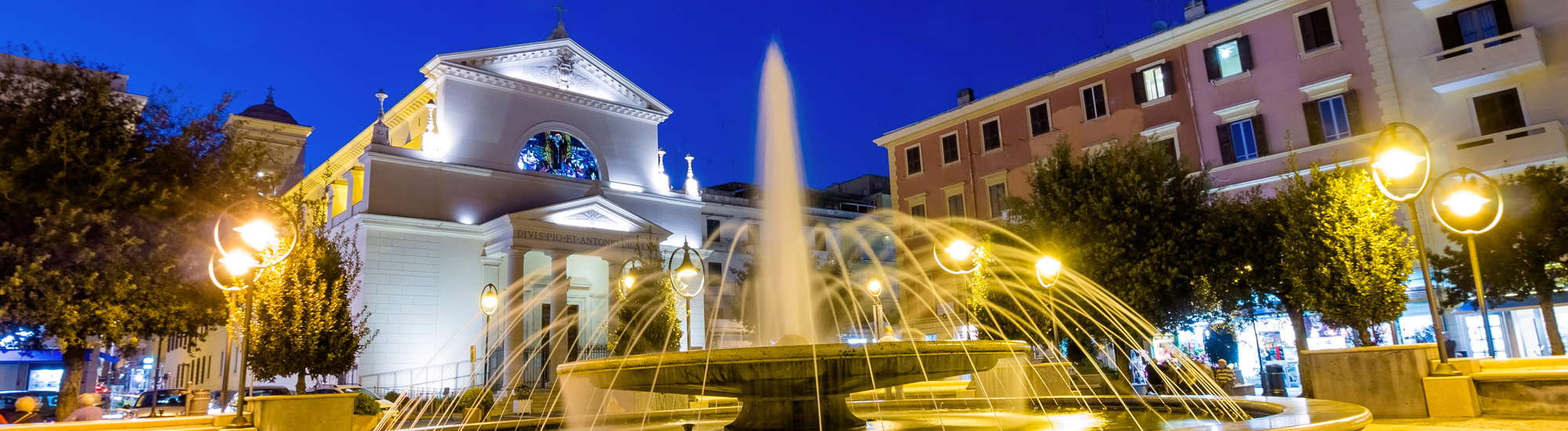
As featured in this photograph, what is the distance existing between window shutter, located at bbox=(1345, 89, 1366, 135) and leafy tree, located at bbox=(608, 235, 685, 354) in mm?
20112

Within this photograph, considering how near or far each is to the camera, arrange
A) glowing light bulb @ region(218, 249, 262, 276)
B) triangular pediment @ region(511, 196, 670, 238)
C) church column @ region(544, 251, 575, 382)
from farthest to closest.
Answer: triangular pediment @ region(511, 196, 670, 238)
church column @ region(544, 251, 575, 382)
glowing light bulb @ region(218, 249, 262, 276)

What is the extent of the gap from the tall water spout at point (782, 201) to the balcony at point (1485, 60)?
1961 cm

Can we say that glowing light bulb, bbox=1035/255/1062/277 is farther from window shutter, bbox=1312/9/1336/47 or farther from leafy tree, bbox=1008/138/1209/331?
window shutter, bbox=1312/9/1336/47

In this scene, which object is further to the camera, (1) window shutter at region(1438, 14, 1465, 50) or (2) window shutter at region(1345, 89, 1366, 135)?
(2) window shutter at region(1345, 89, 1366, 135)

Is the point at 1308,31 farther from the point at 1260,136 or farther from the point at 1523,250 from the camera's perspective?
the point at 1523,250

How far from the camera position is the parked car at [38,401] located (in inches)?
758

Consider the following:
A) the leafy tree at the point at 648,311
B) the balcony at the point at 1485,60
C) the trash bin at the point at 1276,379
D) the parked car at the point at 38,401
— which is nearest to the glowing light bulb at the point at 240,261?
the parked car at the point at 38,401

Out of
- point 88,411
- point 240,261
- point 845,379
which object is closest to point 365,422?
point 88,411

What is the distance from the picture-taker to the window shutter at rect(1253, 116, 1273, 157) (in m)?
24.6

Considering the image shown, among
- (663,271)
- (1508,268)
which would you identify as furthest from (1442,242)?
(663,271)

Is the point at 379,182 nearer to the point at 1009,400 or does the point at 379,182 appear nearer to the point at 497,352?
the point at 497,352

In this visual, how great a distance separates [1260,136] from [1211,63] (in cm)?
280

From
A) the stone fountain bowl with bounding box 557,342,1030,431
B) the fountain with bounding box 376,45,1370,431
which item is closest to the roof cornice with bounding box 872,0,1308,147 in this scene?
the fountain with bounding box 376,45,1370,431

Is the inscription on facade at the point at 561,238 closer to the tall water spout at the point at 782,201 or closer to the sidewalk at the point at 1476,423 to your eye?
the tall water spout at the point at 782,201
